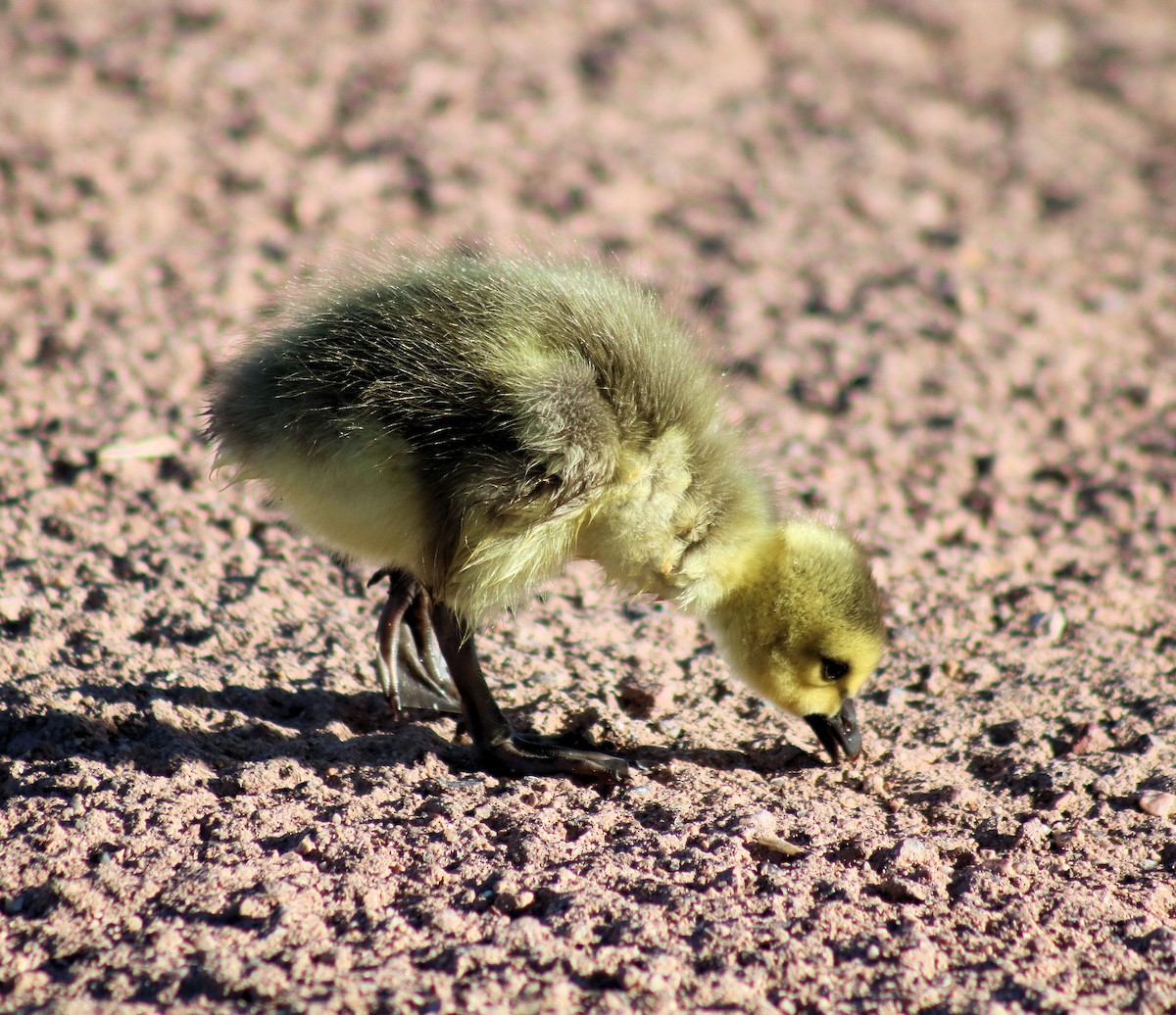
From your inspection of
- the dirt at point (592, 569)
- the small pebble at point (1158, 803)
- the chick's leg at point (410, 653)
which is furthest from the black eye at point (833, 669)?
the chick's leg at point (410, 653)

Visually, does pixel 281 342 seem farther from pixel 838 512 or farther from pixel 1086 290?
pixel 1086 290

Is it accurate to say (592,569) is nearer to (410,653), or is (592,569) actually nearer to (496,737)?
(410,653)

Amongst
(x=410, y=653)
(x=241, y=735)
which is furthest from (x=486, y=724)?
(x=241, y=735)

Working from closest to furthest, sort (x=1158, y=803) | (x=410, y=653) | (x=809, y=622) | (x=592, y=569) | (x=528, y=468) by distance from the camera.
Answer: (x=528, y=468)
(x=1158, y=803)
(x=809, y=622)
(x=410, y=653)
(x=592, y=569)

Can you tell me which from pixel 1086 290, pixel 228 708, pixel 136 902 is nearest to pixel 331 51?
pixel 1086 290

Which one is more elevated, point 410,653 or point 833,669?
point 833,669

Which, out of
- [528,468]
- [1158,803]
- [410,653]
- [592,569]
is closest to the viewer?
[528,468]
